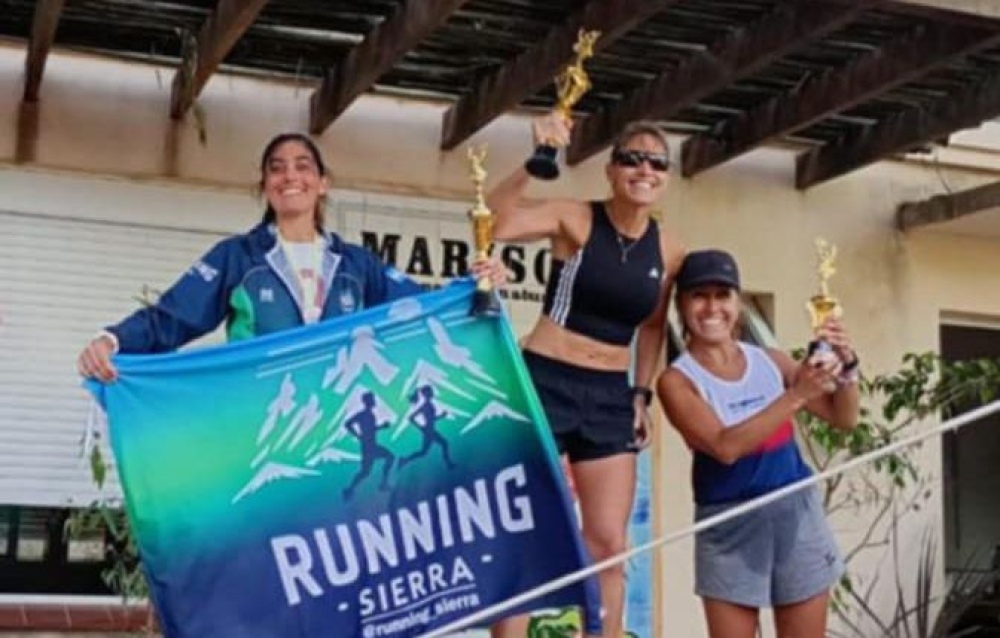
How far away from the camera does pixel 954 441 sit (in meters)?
9.75

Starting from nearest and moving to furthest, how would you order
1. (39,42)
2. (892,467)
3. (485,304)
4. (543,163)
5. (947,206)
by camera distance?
(543,163) < (485,304) < (39,42) < (892,467) < (947,206)

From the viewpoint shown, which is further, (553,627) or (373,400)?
(553,627)

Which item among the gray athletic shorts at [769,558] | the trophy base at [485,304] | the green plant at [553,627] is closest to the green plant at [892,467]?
the green plant at [553,627]

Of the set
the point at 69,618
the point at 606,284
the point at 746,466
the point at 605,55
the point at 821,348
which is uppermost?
the point at 605,55

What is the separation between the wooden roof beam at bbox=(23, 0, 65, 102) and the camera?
549 cm

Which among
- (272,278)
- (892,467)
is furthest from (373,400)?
(892,467)

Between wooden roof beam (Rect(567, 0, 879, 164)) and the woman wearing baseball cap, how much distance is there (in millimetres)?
1707

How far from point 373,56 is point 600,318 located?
7.71ft

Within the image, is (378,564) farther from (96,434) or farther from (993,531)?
(993,531)

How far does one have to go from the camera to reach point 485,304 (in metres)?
3.85

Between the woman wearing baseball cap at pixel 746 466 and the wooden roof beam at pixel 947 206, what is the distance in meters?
3.69

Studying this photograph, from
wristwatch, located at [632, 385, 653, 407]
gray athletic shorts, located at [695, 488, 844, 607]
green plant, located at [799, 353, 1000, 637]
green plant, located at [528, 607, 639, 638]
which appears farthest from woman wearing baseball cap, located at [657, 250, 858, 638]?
green plant, located at [799, 353, 1000, 637]

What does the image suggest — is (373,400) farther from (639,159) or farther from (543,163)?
(639,159)

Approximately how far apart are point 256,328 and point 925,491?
4819 millimetres
